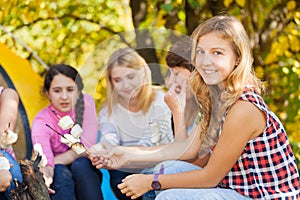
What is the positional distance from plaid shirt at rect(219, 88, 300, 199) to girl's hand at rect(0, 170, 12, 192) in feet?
2.75

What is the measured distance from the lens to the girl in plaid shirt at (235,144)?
2268 mm

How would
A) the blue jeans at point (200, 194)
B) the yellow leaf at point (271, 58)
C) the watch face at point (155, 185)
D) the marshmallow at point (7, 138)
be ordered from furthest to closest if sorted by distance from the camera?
the yellow leaf at point (271, 58), the marshmallow at point (7, 138), the watch face at point (155, 185), the blue jeans at point (200, 194)

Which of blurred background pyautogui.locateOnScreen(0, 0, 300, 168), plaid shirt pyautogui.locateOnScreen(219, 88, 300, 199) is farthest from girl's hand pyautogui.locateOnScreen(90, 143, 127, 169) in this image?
blurred background pyautogui.locateOnScreen(0, 0, 300, 168)

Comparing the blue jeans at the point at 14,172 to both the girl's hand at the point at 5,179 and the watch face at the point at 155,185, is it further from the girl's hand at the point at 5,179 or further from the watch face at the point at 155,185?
the watch face at the point at 155,185

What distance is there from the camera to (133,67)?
9.27 ft

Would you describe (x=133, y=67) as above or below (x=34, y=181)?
above

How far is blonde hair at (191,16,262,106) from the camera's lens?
232 centimetres

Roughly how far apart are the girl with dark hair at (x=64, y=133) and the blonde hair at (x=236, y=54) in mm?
747

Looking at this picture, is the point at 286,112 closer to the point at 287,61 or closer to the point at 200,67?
the point at 287,61

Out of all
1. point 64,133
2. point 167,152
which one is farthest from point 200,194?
point 64,133

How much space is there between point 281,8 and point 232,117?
241 centimetres

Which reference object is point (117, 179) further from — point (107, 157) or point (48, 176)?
point (48, 176)

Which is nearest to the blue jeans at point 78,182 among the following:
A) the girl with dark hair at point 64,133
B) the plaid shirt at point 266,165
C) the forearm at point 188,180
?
the girl with dark hair at point 64,133

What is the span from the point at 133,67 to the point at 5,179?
0.71 meters
